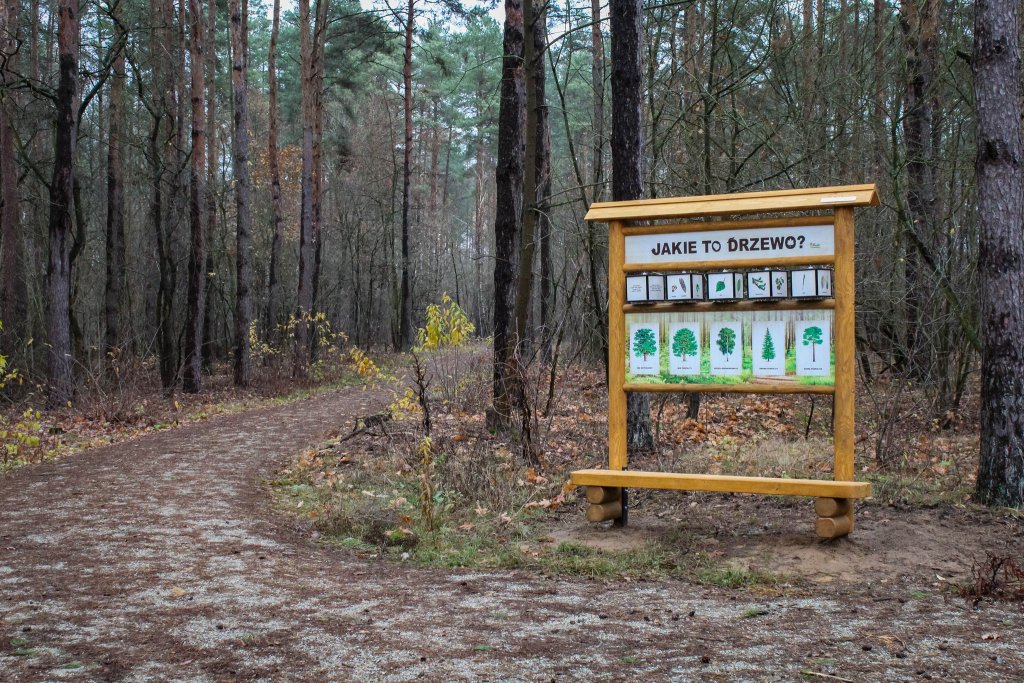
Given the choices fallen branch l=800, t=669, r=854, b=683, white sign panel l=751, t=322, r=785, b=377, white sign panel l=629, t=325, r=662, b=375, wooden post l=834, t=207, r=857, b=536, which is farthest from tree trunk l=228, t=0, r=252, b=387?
fallen branch l=800, t=669, r=854, b=683

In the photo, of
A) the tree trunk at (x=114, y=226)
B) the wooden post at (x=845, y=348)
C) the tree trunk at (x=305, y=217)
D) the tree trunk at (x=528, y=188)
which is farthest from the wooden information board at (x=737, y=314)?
the tree trunk at (x=305, y=217)

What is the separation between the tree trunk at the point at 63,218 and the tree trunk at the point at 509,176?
26.0ft

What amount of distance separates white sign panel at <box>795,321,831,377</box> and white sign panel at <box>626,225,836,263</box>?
526mm

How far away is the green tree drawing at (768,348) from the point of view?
663 centimetres

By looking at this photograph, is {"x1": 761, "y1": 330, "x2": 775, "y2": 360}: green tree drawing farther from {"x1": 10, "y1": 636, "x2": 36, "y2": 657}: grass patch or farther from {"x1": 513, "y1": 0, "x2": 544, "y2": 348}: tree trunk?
{"x1": 10, "y1": 636, "x2": 36, "y2": 657}: grass patch

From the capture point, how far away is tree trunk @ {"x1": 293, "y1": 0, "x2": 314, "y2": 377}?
21.7 metres

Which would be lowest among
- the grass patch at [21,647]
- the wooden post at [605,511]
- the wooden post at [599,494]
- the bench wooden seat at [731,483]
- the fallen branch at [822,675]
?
the grass patch at [21,647]

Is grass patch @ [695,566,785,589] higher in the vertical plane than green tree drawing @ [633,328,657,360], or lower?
lower

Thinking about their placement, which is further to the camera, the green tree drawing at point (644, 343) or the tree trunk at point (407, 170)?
the tree trunk at point (407, 170)

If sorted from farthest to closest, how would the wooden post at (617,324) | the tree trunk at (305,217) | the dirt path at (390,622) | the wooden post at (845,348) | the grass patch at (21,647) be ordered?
the tree trunk at (305,217) → the wooden post at (617,324) → the wooden post at (845,348) → the grass patch at (21,647) → the dirt path at (390,622)

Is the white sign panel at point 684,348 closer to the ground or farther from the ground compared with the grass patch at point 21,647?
farther from the ground

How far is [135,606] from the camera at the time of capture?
518 centimetres

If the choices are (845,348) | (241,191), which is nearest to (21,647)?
(845,348)

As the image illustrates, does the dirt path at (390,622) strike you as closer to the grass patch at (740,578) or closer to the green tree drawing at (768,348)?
the grass patch at (740,578)
